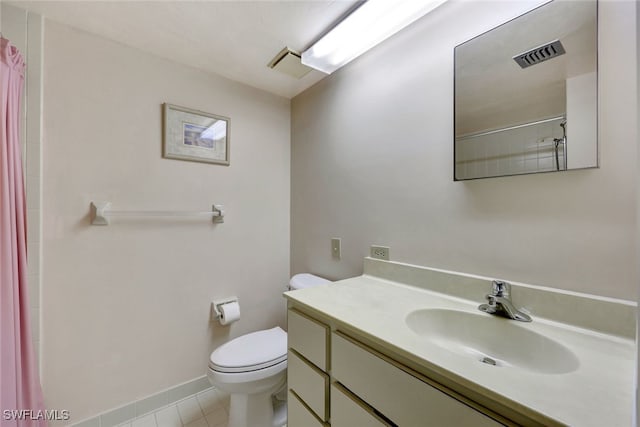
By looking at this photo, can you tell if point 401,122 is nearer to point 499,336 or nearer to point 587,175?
point 587,175

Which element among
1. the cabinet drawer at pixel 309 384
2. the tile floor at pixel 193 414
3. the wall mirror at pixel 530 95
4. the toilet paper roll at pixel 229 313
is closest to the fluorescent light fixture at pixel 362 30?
the wall mirror at pixel 530 95

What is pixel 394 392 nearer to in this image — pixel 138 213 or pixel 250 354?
pixel 250 354

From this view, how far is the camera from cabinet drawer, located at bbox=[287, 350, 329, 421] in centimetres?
86

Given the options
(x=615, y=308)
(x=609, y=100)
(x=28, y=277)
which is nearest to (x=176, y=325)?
(x=28, y=277)

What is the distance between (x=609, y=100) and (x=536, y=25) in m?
0.35

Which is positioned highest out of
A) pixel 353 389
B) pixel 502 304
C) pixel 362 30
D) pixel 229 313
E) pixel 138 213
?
pixel 362 30

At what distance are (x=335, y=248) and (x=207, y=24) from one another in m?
1.42

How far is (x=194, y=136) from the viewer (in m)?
1.57

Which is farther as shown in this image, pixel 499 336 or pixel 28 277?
pixel 28 277

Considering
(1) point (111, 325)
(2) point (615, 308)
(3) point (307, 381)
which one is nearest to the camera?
(2) point (615, 308)

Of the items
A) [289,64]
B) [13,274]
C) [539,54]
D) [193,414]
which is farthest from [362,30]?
[193,414]

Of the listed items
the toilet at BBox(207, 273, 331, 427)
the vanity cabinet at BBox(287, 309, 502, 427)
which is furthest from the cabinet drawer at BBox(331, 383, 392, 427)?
the toilet at BBox(207, 273, 331, 427)

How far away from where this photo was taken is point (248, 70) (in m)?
1.63

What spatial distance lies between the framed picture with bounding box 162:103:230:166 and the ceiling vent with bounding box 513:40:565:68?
5.26ft
